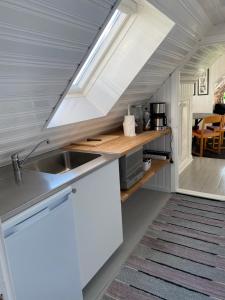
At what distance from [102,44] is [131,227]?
5.53ft

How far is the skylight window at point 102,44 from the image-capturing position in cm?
183

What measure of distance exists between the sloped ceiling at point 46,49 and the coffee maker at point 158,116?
0.62 meters

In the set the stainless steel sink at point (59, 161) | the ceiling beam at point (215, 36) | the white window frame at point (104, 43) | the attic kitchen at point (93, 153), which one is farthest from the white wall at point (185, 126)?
the stainless steel sink at point (59, 161)

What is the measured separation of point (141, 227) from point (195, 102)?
4573 millimetres

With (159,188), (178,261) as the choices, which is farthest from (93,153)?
(159,188)

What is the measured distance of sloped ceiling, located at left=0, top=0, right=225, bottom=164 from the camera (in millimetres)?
981

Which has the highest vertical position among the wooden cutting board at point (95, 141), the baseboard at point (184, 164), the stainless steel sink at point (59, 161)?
the wooden cutting board at point (95, 141)

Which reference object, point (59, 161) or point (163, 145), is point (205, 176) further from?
point (59, 161)

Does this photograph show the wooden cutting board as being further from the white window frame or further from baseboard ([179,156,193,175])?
baseboard ([179,156,193,175])

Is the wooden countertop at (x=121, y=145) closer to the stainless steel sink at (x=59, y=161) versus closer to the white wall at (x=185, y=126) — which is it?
A: the stainless steel sink at (x=59, y=161)

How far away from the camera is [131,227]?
2299 mm

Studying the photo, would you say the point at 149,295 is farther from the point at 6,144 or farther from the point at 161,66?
the point at 161,66

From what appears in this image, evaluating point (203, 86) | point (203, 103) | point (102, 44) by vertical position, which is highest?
point (102, 44)

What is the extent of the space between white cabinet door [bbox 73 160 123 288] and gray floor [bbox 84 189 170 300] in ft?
0.35
